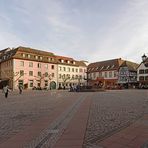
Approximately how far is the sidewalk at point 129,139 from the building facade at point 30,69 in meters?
62.4

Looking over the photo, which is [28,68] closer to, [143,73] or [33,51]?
[33,51]

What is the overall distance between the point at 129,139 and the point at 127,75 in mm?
76639

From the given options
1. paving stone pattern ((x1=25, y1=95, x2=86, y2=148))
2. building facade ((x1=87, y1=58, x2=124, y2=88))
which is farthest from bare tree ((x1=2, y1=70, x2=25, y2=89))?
paving stone pattern ((x1=25, y1=95, x2=86, y2=148))

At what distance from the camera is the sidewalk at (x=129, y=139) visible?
20.8 feet

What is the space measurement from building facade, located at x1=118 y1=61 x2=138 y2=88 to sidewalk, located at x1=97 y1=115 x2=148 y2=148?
74.1m

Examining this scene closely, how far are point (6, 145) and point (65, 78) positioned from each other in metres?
80.2

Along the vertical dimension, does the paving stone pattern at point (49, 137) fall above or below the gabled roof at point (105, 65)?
below

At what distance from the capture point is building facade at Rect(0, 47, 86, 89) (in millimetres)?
69906

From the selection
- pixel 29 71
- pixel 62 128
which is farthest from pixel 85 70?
pixel 62 128

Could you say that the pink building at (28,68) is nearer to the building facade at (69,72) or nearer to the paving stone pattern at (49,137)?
the building facade at (69,72)

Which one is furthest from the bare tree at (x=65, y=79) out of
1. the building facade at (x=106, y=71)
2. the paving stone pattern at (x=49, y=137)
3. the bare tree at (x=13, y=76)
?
the paving stone pattern at (x=49, y=137)

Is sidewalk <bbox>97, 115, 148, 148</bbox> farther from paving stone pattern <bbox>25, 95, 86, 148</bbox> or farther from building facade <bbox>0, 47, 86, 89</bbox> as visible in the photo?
building facade <bbox>0, 47, 86, 89</bbox>

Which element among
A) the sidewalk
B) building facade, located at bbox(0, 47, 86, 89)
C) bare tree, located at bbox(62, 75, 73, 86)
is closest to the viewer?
the sidewalk

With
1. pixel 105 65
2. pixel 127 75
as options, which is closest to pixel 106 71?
pixel 105 65
